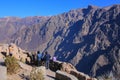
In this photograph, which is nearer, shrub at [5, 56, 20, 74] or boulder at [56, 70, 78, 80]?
shrub at [5, 56, 20, 74]

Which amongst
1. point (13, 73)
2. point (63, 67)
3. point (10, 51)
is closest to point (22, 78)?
point (13, 73)

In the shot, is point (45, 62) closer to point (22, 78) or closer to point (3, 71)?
point (22, 78)

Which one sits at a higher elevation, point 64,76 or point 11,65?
point 11,65

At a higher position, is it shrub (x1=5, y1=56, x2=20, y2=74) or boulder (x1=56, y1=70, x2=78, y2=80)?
shrub (x1=5, y1=56, x2=20, y2=74)

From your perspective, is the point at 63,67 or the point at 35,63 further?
the point at 35,63

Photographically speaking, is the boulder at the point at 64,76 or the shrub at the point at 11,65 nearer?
the shrub at the point at 11,65

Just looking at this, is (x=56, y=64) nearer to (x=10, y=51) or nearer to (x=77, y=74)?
(x=10, y=51)

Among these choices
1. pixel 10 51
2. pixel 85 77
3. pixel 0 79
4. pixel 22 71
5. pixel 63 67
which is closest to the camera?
pixel 0 79

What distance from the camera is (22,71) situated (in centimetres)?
1808

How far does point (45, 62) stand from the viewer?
26.1 meters

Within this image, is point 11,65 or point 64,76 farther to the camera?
point 64,76

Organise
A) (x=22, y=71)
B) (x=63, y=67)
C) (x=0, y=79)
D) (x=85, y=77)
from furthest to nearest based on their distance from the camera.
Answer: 1. (x=63, y=67)
2. (x=85, y=77)
3. (x=22, y=71)
4. (x=0, y=79)

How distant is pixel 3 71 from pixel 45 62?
11.9 meters

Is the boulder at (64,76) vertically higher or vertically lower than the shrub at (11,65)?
lower
